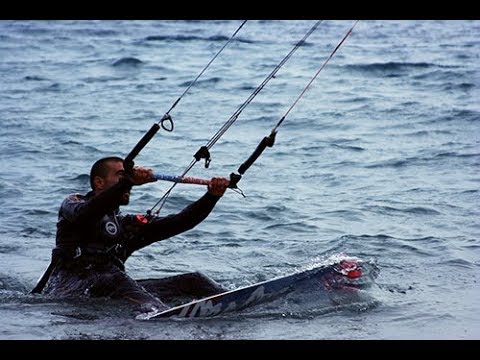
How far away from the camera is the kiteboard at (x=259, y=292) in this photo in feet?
26.9

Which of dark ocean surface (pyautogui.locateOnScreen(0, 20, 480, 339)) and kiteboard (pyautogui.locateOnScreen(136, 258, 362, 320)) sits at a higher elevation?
kiteboard (pyautogui.locateOnScreen(136, 258, 362, 320))

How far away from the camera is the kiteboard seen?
819 cm

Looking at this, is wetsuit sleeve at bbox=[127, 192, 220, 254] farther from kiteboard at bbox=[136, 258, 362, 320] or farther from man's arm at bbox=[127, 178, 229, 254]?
kiteboard at bbox=[136, 258, 362, 320]

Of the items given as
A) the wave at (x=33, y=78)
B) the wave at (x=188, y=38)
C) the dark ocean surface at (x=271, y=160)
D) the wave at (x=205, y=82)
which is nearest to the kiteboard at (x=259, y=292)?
the dark ocean surface at (x=271, y=160)

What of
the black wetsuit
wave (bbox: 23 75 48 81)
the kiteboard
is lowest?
wave (bbox: 23 75 48 81)

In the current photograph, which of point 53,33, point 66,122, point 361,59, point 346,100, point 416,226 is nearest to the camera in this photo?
point 416,226

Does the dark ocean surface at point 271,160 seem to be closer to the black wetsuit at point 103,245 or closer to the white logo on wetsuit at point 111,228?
the black wetsuit at point 103,245

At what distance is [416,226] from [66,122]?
8005 mm

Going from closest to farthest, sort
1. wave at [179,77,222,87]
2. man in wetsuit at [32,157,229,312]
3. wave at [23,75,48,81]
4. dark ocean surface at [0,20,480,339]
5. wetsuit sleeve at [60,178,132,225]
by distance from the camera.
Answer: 1. wetsuit sleeve at [60,178,132,225]
2. man in wetsuit at [32,157,229,312]
3. dark ocean surface at [0,20,480,339]
4. wave at [179,77,222,87]
5. wave at [23,75,48,81]

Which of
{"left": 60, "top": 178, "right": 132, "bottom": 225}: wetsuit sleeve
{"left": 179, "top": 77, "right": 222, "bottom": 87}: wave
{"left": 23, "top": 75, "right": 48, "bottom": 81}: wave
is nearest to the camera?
{"left": 60, "top": 178, "right": 132, "bottom": 225}: wetsuit sleeve

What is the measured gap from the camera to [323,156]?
1529 centimetres

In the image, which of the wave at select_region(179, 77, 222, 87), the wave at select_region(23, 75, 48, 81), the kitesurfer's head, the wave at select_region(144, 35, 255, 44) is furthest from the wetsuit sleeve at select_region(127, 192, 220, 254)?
the wave at select_region(144, 35, 255, 44)
